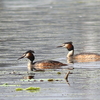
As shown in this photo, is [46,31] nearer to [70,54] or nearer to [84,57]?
[70,54]

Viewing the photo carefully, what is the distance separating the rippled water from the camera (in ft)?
75.8

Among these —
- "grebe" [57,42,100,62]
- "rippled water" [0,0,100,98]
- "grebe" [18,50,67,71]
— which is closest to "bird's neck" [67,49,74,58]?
"grebe" [57,42,100,62]

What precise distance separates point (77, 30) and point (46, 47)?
23.5 feet

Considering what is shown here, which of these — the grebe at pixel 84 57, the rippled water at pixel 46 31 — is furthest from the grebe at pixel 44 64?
the grebe at pixel 84 57

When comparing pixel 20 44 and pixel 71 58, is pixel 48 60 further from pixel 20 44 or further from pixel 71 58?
pixel 20 44

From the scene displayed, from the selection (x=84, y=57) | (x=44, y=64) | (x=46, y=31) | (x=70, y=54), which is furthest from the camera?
(x=46, y=31)

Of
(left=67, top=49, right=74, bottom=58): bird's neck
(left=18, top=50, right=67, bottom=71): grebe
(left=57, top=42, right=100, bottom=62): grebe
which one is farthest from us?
(left=67, top=49, right=74, bottom=58): bird's neck

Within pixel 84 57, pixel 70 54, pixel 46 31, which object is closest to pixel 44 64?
pixel 84 57

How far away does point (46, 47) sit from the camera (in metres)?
24.8

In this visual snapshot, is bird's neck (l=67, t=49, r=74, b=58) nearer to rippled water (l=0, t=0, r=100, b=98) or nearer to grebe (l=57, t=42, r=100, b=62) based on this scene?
grebe (l=57, t=42, r=100, b=62)

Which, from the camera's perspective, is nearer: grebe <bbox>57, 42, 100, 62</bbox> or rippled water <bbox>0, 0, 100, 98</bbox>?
grebe <bbox>57, 42, 100, 62</bbox>

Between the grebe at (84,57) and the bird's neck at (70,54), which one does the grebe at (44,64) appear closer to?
the grebe at (84,57)

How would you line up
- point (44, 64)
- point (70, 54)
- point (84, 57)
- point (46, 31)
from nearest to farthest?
point (44, 64)
point (84, 57)
point (70, 54)
point (46, 31)

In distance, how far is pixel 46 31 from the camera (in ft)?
103
